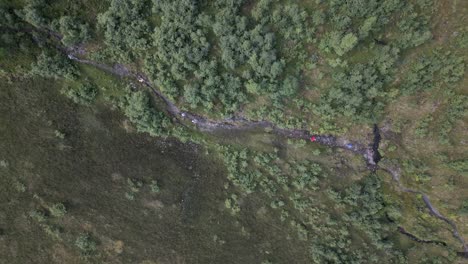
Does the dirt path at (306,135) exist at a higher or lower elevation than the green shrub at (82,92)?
higher

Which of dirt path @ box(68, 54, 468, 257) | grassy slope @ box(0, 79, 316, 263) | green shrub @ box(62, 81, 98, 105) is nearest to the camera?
grassy slope @ box(0, 79, 316, 263)

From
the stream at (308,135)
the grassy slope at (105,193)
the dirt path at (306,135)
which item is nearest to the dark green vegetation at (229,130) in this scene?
the grassy slope at (105,193)

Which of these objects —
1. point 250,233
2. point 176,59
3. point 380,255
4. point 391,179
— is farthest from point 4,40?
point 380,255

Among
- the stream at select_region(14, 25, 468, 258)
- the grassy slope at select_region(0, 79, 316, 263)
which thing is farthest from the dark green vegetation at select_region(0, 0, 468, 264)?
the stream at select_region(14, 25, 468, 258)

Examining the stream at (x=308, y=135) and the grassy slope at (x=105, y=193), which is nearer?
the grassy slope at (x=105, y=193)

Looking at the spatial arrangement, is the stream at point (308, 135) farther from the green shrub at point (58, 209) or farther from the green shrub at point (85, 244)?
the green shrub at point (85, 244)

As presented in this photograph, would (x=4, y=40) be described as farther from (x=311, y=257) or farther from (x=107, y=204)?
(x=311, y=257)

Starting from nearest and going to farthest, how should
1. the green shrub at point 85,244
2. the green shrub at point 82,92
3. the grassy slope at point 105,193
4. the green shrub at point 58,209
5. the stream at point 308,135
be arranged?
the grassy slope at point 105,193 < the green shrub at point 58,209 < the green shrub at point 82,92 < the green shrub at point 85,244 < the stream at point 308,135

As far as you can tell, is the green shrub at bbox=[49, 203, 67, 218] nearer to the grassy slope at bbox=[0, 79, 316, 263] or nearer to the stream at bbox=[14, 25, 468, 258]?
the grassy slope at bbox=[0, 79, 316, 263]
